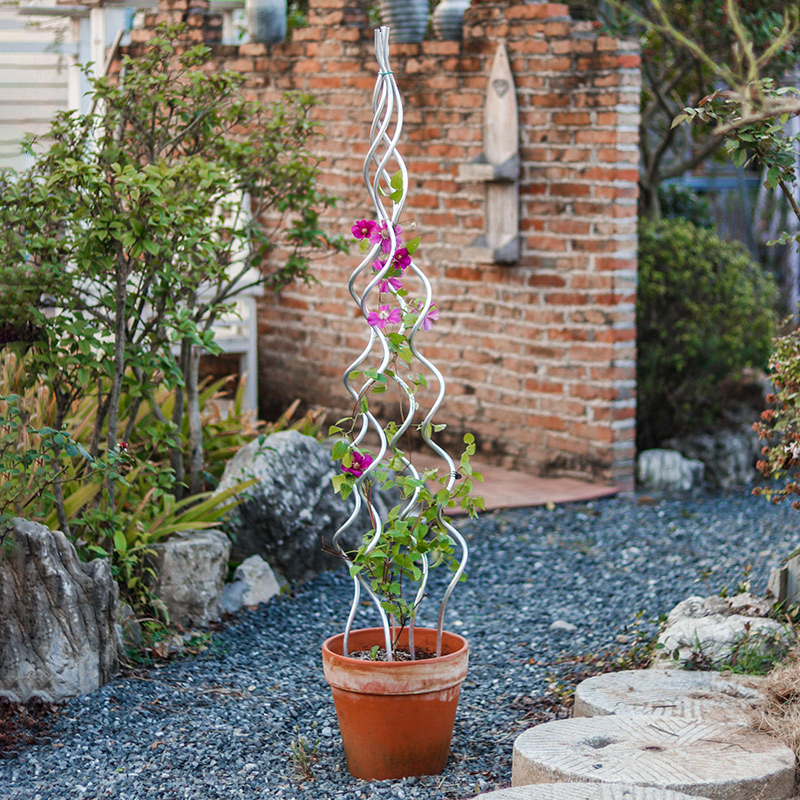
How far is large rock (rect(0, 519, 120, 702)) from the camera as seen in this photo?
10.2ft

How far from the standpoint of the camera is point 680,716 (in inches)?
106

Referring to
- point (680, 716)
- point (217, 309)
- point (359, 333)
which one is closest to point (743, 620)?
point (680, 716)

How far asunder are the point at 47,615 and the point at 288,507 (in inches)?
52.8

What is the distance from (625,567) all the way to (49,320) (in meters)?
2.58

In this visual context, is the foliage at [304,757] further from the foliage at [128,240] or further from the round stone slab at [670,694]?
the foliage at [128,240]

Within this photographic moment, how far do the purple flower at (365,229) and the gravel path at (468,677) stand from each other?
1.40 m

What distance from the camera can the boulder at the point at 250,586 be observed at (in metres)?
4.05

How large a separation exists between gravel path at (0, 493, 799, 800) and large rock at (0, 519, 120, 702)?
0.10 meters

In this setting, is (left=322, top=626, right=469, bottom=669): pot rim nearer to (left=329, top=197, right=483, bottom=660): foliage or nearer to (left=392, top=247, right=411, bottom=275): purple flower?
(left=329, top=197, right=483, bottom=660): foliage

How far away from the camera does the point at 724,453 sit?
6109 mm

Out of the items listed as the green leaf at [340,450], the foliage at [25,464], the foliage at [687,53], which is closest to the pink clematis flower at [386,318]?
the green leaf at [340,450]

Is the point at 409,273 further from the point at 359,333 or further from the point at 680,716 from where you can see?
the point at 680,716

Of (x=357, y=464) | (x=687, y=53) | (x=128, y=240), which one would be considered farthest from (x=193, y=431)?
(x=687, y=53)

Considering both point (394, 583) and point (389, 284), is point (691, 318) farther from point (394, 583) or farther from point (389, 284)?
point (394, 583)
